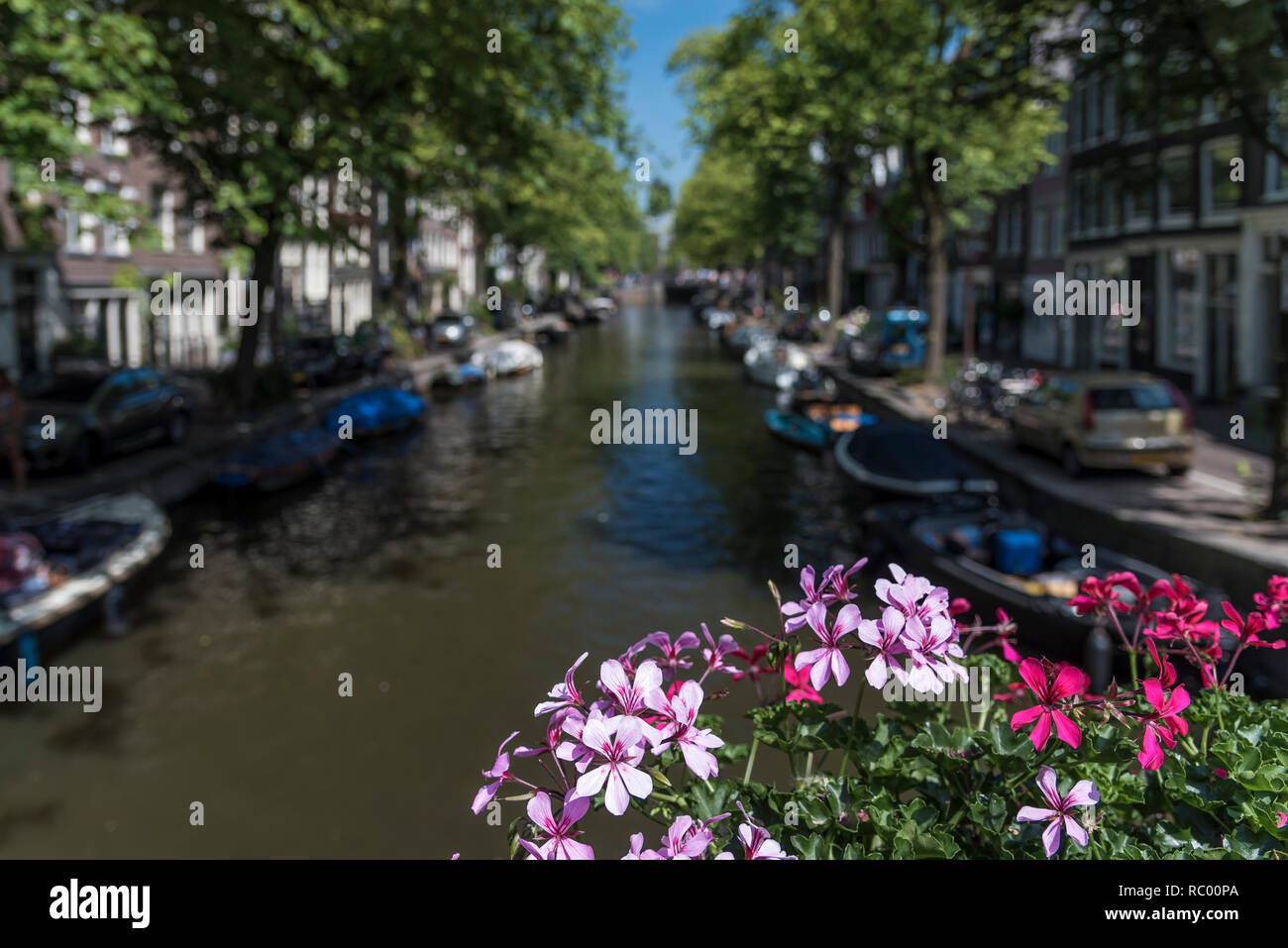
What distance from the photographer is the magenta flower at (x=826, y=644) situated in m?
2.20

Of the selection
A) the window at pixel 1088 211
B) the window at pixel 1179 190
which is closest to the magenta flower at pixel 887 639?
the window at pixel 1179 190

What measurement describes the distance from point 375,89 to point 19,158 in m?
12.0

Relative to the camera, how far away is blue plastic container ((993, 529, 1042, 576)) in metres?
13.1

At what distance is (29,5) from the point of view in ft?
38.8

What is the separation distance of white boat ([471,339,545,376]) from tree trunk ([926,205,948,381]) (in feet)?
64.7

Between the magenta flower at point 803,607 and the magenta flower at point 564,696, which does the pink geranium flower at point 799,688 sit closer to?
the magenta flower at point 803,607

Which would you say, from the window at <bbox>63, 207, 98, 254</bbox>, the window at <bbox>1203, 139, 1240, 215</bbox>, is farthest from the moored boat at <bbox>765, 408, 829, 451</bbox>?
the window at <bbox>63, 207, 98, 254</bbox>

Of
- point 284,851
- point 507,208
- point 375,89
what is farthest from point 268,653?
point 507,208

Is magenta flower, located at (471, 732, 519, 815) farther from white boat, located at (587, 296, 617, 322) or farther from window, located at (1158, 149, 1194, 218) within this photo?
white boat, located at (587, 296, 617, 322)

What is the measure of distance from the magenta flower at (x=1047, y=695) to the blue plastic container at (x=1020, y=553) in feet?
37.3

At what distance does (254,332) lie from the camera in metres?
26.9

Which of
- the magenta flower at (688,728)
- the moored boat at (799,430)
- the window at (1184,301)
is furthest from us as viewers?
the window at (1184,301)

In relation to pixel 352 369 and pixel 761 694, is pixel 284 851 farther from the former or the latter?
pixel 352 369

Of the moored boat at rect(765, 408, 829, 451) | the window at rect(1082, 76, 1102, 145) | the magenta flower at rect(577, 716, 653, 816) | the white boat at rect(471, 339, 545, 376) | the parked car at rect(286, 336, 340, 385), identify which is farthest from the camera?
the white boat at rect(471, 339, 545, 376)
